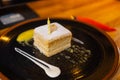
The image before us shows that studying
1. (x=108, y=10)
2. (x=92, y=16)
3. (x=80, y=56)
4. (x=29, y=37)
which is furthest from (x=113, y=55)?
(x=108, y=10)

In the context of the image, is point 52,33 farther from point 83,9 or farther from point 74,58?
point 83,9

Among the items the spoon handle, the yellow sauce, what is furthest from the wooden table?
the spoon handle

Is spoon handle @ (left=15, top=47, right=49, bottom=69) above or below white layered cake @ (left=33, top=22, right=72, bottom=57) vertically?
below

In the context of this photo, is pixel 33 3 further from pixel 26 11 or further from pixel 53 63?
pixel 53 63

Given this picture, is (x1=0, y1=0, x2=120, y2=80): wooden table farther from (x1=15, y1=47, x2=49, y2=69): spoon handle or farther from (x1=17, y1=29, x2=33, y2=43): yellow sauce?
(x1=15, y1=47, x2=49, y2=69): spoon handle

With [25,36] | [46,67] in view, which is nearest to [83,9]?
[25,36]

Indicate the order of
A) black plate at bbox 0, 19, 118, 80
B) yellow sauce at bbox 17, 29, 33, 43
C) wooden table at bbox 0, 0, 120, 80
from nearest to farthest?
black plate at bbox 0, 19, 118, 80 → yellow sauce at bbox 17, 29, 33, 43 → wooden table at bbox 0, 0, 120, 80
